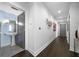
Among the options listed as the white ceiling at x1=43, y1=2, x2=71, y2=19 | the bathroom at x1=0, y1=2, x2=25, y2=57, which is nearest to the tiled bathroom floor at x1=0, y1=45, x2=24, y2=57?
the bathroom at x1=0, y1=2, x2=25, y2=57

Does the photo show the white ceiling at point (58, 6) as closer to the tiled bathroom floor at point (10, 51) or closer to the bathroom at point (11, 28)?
the bathroom at point (11, 28)

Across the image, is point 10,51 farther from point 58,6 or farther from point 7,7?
point 58,6

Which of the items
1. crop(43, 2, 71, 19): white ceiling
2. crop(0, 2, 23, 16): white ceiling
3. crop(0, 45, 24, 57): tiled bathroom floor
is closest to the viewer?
crop(0, 2, 23, 16): white ceiling

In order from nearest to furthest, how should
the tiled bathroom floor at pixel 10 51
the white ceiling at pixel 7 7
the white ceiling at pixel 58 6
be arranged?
the white ceiling at pixel 7 7 < the tiled bathroom floor at pixel 10 51 < the white ceiling at pixel 58 6

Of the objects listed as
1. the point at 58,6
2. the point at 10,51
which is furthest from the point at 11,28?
the point at 58,6

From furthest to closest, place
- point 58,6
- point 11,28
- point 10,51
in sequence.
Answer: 1. point 58,6
2. point 10,51
3. point 11,28

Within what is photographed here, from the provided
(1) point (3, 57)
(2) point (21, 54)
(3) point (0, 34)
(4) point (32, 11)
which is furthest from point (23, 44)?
(4) point (32, 11)

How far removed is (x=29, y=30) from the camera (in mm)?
1657

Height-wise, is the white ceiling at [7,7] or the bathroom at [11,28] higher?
the white ceiling at [7,7]

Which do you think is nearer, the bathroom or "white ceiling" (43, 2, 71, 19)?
the bathroom

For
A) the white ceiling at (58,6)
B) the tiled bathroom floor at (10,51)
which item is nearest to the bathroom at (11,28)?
the tiled bathroom floor at (10,51)

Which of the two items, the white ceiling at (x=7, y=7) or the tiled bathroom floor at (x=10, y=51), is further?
the tiled bathroom floor at (x=10, y=51)

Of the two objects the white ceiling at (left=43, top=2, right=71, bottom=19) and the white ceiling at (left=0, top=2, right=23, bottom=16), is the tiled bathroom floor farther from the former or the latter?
the white ceiling at (left=43, top=2, right=71, bottom=19)

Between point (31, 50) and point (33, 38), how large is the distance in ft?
1.10
